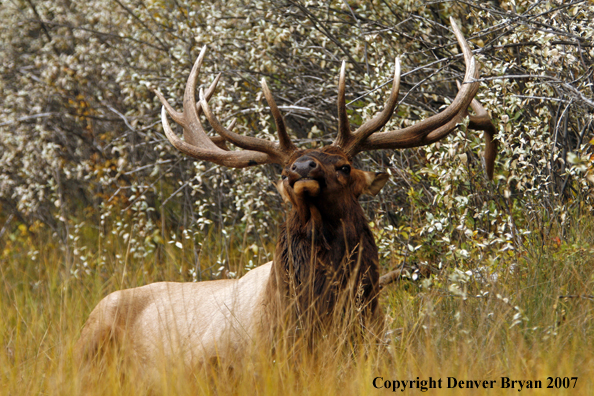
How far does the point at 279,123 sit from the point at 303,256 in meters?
0.78

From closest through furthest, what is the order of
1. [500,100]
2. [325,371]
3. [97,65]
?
[325,371]
[500,100]
[97,65]

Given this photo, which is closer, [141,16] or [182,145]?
[182,145]

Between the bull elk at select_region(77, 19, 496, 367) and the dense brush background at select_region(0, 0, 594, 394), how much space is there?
0.76ft

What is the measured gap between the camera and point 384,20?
5453mm

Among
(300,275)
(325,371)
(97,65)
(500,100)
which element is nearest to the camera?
(325,371)

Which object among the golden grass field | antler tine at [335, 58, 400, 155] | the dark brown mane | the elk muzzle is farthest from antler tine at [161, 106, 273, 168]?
the golden grass field

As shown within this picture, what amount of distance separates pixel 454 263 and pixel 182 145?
197 cm

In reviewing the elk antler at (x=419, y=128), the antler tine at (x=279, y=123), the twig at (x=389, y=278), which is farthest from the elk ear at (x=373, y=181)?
the twig at (x=389, y=278)

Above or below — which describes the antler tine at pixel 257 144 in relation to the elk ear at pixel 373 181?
above

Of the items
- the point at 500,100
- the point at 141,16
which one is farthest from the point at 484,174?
the point at 141,16

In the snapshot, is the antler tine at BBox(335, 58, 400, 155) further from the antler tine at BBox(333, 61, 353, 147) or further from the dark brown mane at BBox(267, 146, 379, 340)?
the dark brown mane at BBox(267, 146, 379, 340)

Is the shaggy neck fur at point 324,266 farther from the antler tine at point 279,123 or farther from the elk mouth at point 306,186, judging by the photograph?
the antler tine at point 279,123

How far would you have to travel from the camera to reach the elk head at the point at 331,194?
11.5 feet

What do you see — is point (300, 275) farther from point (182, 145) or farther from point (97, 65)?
point (97, 65)
